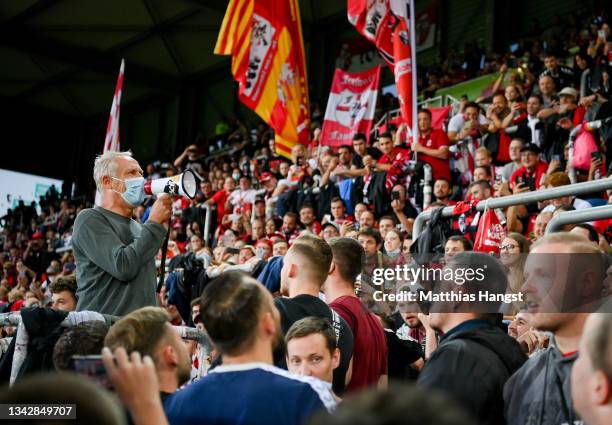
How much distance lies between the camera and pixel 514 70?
39.3 feet

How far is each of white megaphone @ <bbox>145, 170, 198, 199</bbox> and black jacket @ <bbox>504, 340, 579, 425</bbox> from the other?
1.82m

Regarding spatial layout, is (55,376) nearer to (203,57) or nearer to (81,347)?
(81,347)

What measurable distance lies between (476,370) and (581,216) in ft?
4.29

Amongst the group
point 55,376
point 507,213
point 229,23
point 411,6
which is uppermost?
point 229,23

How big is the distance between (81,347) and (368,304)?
91.6 inches

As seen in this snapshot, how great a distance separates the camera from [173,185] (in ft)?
11.7

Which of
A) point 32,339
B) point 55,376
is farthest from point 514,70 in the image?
point 55,376

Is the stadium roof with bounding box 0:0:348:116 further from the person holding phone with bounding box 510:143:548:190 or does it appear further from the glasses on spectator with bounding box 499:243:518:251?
the glasses on spectator with bounding box 499:243:518:251

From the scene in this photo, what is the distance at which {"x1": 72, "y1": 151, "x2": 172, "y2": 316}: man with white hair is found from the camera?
11.1ft

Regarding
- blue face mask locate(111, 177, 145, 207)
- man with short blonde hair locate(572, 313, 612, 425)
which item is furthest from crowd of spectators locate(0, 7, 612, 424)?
blue face mask locate(111, 177, 145, 207)

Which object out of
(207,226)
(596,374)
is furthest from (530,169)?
(596,374)

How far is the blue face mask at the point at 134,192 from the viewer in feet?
11.8

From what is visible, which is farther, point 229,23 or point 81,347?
point 229,23

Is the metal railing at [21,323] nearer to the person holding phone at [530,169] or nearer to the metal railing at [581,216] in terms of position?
the metal railing at [581,216]
